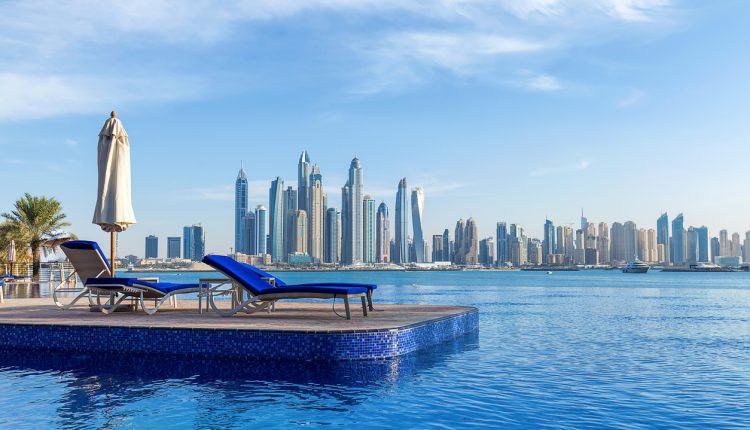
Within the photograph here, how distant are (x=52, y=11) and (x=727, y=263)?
201m

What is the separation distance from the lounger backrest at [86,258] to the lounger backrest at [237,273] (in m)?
2.13

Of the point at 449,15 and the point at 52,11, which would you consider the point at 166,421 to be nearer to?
the point at 52,11

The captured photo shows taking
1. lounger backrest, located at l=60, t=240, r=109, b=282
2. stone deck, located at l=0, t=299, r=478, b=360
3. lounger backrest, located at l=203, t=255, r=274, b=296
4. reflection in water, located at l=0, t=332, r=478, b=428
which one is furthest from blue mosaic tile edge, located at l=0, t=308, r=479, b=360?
lounger backrest, located at l=60, t=240, r=109, b=282

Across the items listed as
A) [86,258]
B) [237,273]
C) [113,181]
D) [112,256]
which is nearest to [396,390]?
[237,273]

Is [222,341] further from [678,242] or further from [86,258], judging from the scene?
[678,242]

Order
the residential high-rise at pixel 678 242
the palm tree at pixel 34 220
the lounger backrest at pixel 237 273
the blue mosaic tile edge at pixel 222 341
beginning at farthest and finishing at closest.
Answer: the residential high-rise at pixel 678 242 < the palm tree at pixel 34 220 < the lounger backrest at pixel 237 273 < the blue mosaic tile edge at pixel 222 341

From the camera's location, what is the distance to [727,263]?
18450 cm

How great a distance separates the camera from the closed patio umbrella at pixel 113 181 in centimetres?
1184

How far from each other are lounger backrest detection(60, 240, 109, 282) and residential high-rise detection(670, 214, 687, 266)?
7830 inches

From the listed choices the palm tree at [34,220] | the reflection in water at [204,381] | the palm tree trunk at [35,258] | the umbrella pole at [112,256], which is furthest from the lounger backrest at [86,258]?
the palm tree trunk at [35,258]

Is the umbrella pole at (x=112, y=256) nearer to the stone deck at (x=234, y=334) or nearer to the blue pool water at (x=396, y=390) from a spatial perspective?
the stone deck at (x=234, y=334)

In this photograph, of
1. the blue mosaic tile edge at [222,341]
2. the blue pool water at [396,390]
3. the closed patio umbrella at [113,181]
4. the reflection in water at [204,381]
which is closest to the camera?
the blue pool water at [396,390]

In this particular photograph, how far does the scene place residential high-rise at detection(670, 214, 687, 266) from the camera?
Answer: 614ft

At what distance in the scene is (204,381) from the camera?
24.5 feet
